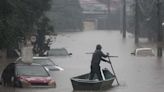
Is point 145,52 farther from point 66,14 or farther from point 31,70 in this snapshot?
point 66,14

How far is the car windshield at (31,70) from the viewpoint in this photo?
30.6m

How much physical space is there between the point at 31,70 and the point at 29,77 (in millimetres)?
977

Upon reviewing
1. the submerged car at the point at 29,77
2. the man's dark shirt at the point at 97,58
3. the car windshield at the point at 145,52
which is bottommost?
the car windshield at the point at 145,52

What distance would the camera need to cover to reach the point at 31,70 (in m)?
31.1

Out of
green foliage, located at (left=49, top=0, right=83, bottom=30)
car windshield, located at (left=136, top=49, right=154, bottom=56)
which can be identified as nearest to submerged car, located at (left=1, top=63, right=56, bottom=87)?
car windshield, located at (left=136, top=49, right=154, bottom=56)

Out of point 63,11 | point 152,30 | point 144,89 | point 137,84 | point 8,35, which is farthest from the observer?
point 63,11

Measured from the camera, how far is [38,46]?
5759cm

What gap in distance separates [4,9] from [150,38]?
239 ft

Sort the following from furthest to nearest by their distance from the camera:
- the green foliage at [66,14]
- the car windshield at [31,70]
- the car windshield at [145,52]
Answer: the green foliage at [66,14], the car windshield at [145,52], the car windshield at [31,70]

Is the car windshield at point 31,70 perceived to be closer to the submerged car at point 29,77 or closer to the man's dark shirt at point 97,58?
the submerged car at point 29,77

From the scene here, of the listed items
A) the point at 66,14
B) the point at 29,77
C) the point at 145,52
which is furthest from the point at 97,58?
the point at 66,14

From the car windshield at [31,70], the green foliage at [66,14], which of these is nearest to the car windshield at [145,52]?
the car windshield at [31,70]

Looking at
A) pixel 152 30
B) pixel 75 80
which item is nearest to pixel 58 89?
pixel 75 80

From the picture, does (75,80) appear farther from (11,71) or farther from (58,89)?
(11,71)
